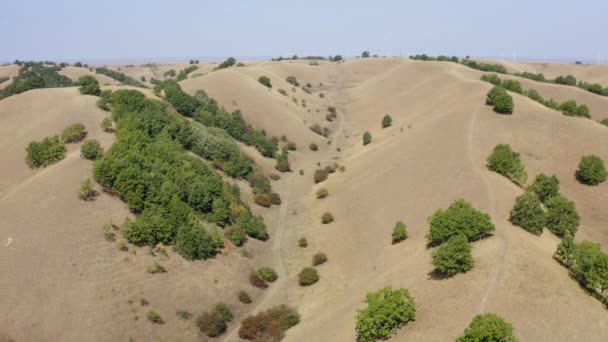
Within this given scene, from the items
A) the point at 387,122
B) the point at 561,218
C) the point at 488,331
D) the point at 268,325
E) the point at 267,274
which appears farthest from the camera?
the point at 387,122

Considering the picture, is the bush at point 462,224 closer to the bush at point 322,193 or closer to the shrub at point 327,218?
the shrub at point 327,218

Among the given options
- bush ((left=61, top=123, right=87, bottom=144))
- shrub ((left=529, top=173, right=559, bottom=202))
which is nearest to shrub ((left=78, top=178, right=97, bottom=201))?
bush ((left=61, top=123, right=87, bottom=144))

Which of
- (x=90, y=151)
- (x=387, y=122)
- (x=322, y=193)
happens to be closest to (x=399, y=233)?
(x=322, y=193)

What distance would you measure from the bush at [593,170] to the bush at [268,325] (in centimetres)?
4202

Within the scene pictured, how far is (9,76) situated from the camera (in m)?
146

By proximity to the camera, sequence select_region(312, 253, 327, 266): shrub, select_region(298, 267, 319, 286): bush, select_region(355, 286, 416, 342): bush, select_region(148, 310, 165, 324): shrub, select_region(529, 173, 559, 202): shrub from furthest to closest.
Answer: select_region(529, 173, 559, 202): shrub → select_region(312, 253, 327, 266): shrub → select_region(298, 267, 319, 286): bush → select_region(148, 310, 165, 324): shrub → select_region(355, 286, 416, 342): bush

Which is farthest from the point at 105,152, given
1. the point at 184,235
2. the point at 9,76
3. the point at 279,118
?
the point at 9,76

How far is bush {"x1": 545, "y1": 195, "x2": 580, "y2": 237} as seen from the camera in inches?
1766

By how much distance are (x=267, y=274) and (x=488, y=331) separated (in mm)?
27346

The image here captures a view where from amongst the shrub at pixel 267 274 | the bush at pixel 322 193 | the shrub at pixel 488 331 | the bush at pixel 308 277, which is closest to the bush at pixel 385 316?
the shrub at pixel 488 331

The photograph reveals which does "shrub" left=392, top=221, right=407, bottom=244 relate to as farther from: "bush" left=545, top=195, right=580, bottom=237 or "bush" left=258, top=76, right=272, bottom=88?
"bush" left=258, top=76, right=272, bottom=88

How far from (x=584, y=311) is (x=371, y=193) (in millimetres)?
33846

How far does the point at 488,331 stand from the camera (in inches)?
974

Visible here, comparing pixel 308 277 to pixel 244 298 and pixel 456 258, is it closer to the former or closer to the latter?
pixel 244 298
